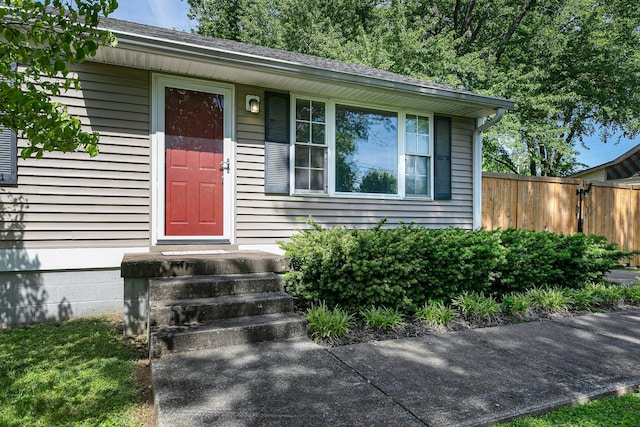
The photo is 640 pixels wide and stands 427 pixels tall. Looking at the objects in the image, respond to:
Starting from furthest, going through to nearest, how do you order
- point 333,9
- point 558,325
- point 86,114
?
point 333,9 < point 86,114 < point 558,325

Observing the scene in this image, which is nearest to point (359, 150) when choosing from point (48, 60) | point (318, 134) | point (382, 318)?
point (318, 134)

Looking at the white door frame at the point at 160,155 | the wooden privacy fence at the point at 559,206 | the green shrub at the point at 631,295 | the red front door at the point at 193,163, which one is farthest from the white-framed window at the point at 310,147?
the green shrub at the point at 631,295

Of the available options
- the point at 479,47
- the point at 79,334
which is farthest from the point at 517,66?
the point at 79,334

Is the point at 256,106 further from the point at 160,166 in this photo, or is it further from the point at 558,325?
the point at 558,325

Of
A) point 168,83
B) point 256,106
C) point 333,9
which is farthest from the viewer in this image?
point 333,9

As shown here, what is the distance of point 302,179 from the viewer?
17.9 ft

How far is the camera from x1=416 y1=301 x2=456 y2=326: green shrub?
3.78 metres

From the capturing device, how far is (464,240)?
448 cm

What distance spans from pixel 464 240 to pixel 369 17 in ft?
46.5

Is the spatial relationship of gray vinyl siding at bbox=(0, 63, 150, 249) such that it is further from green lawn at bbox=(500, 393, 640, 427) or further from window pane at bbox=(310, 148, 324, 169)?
green lawn at bbox=(500, 393, 640, 427)

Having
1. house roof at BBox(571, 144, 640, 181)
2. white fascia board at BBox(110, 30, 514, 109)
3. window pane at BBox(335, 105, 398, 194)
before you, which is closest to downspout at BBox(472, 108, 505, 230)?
white fascia board at BBox(110, 30, 514, 109)

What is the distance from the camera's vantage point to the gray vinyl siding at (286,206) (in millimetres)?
5043

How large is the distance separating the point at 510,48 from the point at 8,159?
15450mm

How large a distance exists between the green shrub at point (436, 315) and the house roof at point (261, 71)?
309cm
